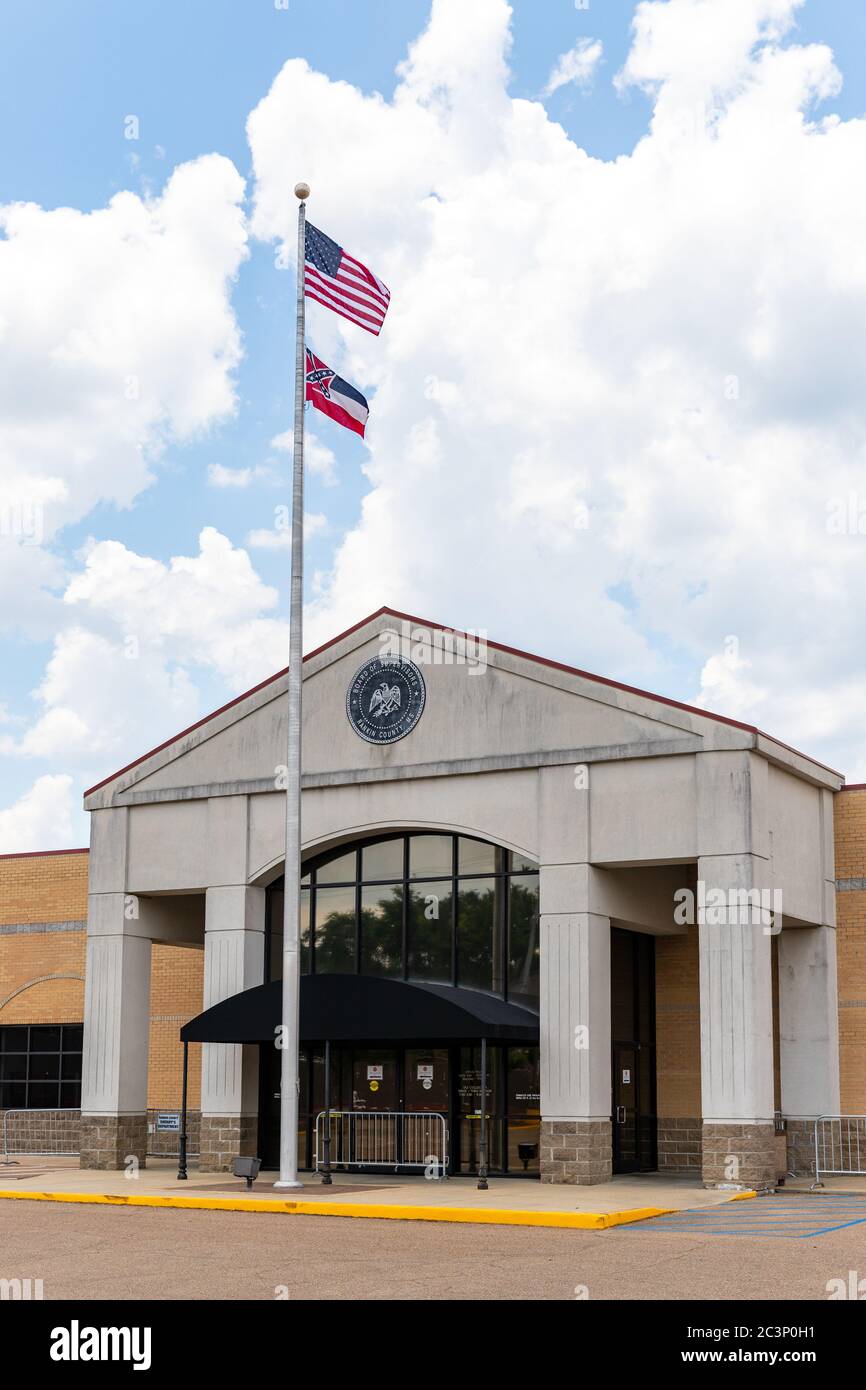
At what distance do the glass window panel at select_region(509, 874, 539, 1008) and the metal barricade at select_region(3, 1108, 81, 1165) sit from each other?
13.3 metres

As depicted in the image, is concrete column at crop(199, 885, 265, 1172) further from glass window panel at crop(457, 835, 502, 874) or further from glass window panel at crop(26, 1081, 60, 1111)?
glass window panel at crop(26, 1081, 60, 1111)

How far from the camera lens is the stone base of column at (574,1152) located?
23.7 metres

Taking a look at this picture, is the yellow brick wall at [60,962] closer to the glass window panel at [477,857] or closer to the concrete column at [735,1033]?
the glass window panel at [477,857]

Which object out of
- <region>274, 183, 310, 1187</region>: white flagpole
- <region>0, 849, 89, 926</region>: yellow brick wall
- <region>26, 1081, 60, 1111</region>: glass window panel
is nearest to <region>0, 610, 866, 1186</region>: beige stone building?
<region>274, 183, 310, 1187</region>: white flagpole

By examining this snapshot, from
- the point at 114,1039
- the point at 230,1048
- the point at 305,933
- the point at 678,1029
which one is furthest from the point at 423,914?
the point at 114,1039

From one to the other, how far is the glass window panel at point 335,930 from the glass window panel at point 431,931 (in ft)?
3.95

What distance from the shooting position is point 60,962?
115 feet

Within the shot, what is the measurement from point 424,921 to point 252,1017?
11.0 ft

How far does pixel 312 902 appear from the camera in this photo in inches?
1088

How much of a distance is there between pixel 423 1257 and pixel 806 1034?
1313 centimetres
